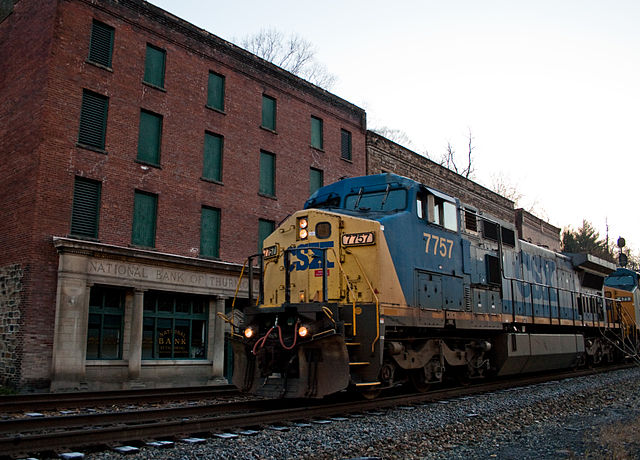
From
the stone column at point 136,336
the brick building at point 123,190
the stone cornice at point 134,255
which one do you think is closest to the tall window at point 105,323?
the brick building at point 123,190

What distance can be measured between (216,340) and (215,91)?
9244 mm

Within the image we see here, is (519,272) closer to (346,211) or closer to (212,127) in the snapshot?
(346,211)

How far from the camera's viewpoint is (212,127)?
20.0m

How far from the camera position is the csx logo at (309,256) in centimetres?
959

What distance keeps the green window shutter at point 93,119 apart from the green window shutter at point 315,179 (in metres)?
9.08

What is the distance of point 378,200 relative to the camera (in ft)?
34.2

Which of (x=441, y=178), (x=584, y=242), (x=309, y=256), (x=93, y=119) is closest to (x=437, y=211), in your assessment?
(x=309, y=256)

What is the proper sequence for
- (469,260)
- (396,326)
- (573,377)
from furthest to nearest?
(573,377) < (469,260) < (396,326)

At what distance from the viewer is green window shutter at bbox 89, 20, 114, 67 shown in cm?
1725

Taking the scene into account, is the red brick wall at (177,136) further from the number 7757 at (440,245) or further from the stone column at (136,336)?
the number 7757 at (440,245)

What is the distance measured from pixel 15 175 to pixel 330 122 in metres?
13.2

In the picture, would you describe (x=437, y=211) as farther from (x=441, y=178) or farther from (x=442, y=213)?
(x=441, y=178)

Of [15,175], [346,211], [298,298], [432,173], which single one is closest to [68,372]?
[15,175]

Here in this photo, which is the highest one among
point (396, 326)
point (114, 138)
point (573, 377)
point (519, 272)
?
point (114, 138)
